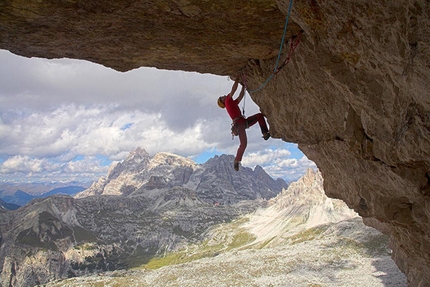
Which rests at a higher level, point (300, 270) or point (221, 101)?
point (221, 101)

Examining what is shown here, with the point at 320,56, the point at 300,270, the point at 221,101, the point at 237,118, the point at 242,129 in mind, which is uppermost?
the point at 221,101

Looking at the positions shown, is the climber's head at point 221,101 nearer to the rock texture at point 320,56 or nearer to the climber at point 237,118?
the climber at point 237,118

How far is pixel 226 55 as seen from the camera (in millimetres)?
12094

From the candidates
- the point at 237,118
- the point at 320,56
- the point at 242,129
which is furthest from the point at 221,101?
the point at 320,56

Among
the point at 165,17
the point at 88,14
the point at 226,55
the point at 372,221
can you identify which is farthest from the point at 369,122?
the point at 372,221

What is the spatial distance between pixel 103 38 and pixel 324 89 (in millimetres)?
8110

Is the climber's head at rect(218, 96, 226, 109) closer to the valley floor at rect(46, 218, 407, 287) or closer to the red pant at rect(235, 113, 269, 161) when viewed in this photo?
the red pant at rect(235, 113, 269, 161)

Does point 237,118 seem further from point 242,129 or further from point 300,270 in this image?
point 300,270

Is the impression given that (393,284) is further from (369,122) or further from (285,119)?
(369,122)

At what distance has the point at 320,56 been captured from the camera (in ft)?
28.6

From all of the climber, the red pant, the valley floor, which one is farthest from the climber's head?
the valley floor

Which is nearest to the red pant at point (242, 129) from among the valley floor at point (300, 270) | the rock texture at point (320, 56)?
the rock texture at point (320, 56)

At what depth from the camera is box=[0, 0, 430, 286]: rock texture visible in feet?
19.4

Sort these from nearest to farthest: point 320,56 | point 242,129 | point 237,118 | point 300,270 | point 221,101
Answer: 1. point 320,56
2. point 237,118
3. point 242,129
4. point 221,101
5. point 300,270
